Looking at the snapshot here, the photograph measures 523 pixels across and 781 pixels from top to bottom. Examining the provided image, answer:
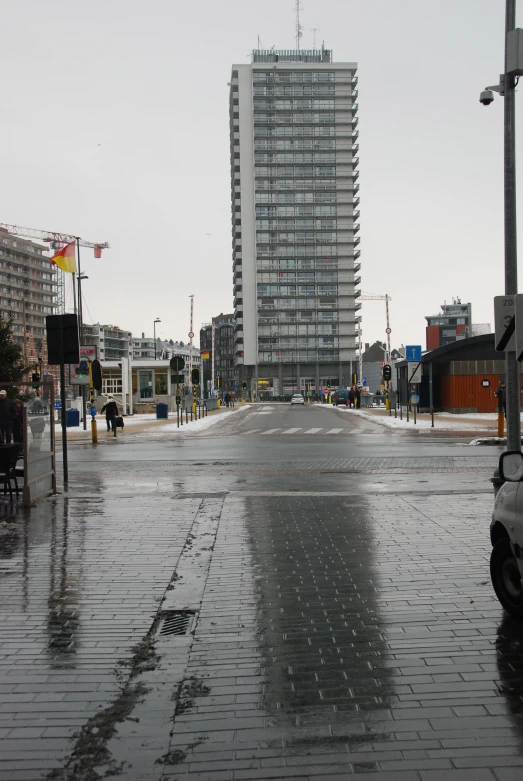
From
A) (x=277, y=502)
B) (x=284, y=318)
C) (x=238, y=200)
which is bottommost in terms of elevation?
(x=277, y=502)

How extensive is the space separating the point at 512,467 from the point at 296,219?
119 meters

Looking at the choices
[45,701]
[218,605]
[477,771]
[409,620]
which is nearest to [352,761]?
[477,771]

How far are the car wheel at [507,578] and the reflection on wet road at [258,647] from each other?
0.14 meters

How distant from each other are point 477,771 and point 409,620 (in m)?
2.21

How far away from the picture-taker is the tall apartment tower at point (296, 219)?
395 feet

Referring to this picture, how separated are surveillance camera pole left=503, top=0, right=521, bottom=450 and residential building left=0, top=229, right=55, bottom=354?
135974 mm

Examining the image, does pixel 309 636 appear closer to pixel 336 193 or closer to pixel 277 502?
pixel 277 502

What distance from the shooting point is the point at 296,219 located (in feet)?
397

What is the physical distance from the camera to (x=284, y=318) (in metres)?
122

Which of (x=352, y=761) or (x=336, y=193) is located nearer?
(x=352, y=761)

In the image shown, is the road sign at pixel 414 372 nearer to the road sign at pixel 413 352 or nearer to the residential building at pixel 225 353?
the road sign at pixel 413 352

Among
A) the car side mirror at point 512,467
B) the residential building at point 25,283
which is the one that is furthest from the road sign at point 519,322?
the residential building at point 25,283

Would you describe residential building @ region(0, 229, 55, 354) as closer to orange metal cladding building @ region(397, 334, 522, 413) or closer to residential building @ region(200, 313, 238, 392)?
residential building @ region(200, 313, 238, 392)

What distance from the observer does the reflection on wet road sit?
11.8 ft
